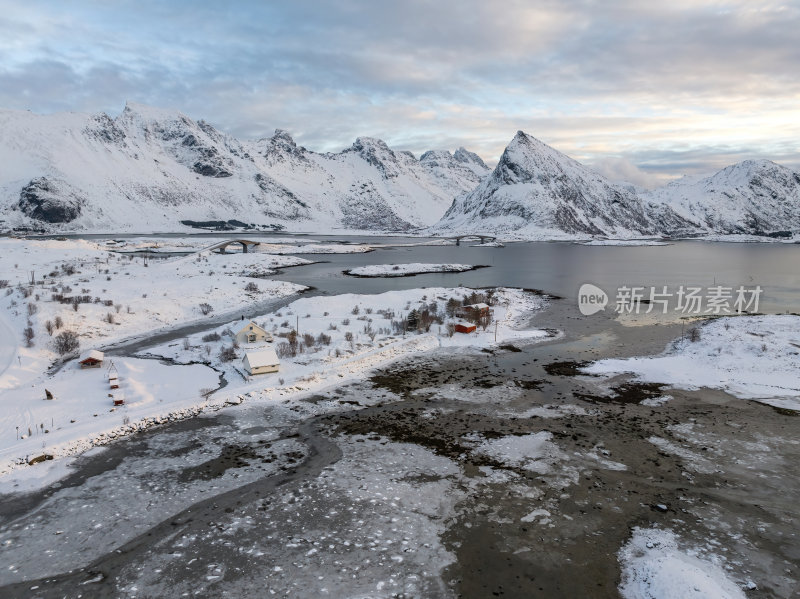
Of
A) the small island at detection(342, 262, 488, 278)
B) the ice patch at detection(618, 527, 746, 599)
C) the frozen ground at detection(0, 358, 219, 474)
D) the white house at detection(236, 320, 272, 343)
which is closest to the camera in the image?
the ice patch at detection(618, 527, 746, 599)

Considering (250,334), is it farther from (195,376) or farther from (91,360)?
(91,360)

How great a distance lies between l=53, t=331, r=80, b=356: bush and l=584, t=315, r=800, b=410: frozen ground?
110 feet

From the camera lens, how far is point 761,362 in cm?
3077

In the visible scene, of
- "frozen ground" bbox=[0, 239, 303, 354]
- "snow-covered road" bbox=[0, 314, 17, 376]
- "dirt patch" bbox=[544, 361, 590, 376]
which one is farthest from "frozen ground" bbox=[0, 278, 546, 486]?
"dirt patch" bbox=[544, 361, 590, 376]

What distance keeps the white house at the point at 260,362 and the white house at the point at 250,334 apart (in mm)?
5151

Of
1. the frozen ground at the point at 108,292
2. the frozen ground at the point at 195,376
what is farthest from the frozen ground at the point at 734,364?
the frozen ground at the point at 108,292

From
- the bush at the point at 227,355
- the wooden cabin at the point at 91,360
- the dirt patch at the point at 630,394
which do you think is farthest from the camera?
the bush at the point at 227,355

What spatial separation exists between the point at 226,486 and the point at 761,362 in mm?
32256

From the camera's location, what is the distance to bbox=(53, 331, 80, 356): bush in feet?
104

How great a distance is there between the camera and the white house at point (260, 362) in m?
28.3

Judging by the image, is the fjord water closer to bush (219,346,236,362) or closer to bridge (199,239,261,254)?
bridge (199,239,261,254)

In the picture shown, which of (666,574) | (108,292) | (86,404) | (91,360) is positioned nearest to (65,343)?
(91,360)

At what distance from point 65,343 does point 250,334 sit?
38.6ft

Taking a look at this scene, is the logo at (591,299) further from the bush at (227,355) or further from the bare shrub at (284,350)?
the bush at (227,355)
